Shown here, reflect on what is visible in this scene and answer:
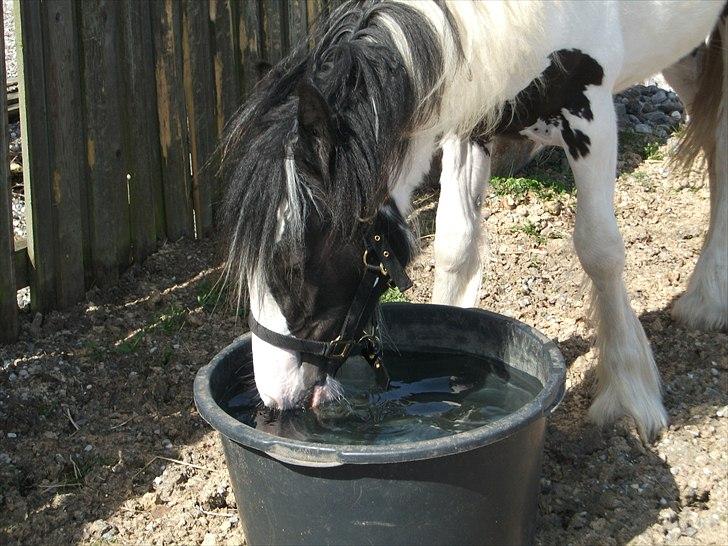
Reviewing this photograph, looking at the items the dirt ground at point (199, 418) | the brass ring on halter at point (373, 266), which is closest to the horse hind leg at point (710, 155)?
the dirt ground at point (199, 418)

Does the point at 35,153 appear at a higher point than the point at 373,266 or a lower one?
higher

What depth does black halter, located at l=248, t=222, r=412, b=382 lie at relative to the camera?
2.48 m

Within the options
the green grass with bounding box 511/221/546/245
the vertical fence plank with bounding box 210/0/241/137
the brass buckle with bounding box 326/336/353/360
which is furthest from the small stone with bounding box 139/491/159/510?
the green grass with bounding box 511/221/546/245

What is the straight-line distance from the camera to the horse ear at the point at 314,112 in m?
2.16

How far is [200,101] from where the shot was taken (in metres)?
4.64

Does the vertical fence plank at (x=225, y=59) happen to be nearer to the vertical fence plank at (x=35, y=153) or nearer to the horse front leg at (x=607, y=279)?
the vertical fence plank at (x=35, y=153)

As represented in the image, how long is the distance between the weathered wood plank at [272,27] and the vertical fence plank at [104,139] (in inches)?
41.2

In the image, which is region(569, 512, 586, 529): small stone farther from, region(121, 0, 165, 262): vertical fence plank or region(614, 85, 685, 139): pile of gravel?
region(614, 85, 685, 139): pile of gravel

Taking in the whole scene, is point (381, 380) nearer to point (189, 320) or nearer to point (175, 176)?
point (189, 320)

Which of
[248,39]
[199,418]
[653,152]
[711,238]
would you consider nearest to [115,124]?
[248,39]

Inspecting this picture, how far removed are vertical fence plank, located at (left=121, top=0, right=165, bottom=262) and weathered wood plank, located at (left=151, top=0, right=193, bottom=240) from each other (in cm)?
4

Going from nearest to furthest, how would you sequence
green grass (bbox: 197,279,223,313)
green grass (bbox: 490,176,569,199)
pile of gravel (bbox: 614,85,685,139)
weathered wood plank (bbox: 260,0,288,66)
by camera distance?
green grass (bbox: 197,279,223,313), weathered wood plank (bbox: 260,0,288,66), green grass (bbox: 490,176,569,199), pile of gravel (bbox: 614,85,685,139)

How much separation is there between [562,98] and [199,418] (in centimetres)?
170

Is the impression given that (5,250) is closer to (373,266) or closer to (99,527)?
(99,527)
